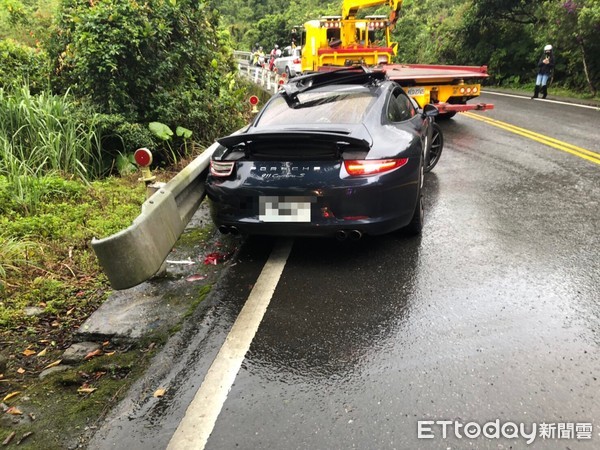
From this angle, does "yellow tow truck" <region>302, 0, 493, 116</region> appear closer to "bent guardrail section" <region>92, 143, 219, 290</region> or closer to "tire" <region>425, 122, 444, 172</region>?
"tire" <region>425, 122, 444, 172</region>

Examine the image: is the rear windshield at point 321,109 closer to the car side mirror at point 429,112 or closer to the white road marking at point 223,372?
the car side mirror at point 429,112

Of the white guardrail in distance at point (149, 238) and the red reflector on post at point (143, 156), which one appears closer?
the white guardrail in distance at point (149, 238)

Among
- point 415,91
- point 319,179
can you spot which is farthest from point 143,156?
point 415,91

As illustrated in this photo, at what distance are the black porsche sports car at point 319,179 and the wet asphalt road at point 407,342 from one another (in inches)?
17.0

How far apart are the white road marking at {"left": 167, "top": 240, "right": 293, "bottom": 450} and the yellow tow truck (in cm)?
714

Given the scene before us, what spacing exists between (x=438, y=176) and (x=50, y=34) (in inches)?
251

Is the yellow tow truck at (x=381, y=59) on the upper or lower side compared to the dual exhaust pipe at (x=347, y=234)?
upper

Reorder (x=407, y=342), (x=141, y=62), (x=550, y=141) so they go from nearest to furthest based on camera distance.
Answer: (x=407, y=342), (x=141, y=62), (x=550, y=141)

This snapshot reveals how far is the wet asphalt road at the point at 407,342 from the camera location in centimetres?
240

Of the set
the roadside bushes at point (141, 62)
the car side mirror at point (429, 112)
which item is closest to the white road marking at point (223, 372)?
the car side mirror at point (429, 112)

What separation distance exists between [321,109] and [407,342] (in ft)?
8.60

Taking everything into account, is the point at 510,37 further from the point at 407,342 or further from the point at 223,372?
the point at 223,372

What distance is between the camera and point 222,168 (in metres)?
4.18

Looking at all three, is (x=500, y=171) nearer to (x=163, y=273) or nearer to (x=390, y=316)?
(x=390, y=316)
